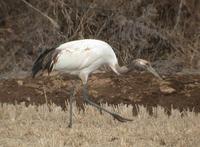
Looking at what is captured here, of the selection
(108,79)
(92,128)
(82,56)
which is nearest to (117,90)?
(108,79)

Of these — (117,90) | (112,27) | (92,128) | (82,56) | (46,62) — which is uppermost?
(82,56)

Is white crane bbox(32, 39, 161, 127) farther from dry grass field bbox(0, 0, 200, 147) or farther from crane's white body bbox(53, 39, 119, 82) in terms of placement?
dry grass field bbox(0, 0, 200, 147)

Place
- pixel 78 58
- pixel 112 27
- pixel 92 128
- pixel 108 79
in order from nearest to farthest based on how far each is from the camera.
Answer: pixel 92 128
pixel 78 58
pixel 108 79
pixel 112 27

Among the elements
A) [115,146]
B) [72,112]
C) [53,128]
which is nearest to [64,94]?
[72,112]

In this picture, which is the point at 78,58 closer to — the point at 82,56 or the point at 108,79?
the point at 82,56

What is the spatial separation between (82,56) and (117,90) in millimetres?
2179

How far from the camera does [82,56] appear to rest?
31.9 ft

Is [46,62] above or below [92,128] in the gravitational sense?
above

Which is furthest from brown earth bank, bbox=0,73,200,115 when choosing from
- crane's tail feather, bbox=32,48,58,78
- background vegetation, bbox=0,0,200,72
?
background vegetation, bbox=0,0,200,72

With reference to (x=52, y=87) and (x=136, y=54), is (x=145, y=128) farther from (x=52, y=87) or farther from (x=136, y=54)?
(x=136, y=54)

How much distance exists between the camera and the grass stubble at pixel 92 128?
8352 millimetres

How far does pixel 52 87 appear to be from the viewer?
12.1 metres

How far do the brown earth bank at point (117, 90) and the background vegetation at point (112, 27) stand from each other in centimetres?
171

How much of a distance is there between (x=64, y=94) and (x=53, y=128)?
2.52 m
